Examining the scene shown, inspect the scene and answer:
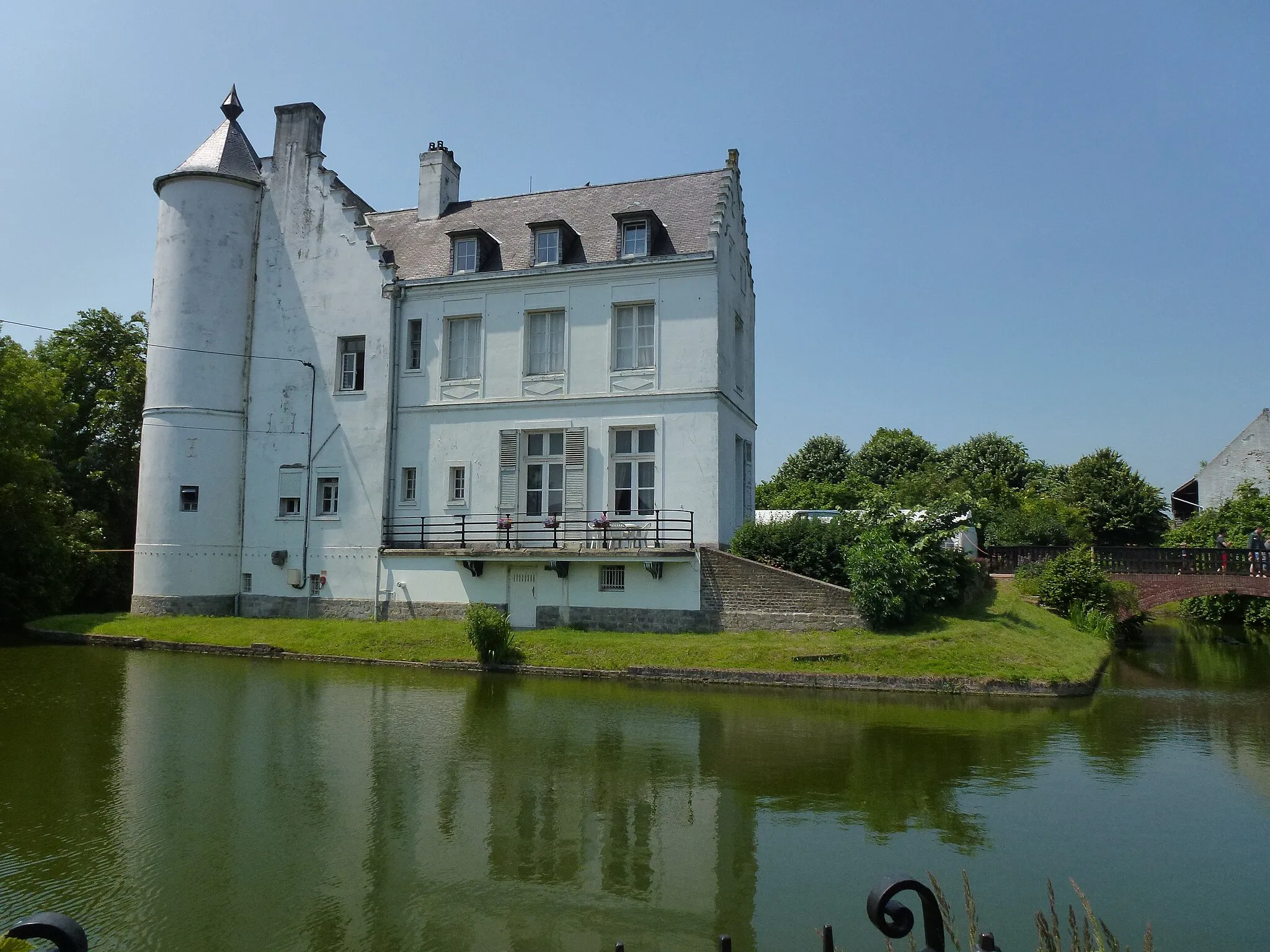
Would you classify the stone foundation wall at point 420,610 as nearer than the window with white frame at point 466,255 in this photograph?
Yes

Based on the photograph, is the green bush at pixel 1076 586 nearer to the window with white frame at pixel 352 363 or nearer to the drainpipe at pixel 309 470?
the window with white frame at pixel 352 363

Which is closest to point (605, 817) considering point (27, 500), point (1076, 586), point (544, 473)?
point (544, 473)

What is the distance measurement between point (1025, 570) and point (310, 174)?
1031 inches

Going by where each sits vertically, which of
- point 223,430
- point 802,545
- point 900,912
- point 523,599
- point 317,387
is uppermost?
point 317,387

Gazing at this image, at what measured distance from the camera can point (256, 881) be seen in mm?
7781

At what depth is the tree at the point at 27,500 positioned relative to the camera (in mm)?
27469

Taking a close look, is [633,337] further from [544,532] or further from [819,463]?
[819,463]

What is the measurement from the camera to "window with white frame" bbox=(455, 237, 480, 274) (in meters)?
27.6

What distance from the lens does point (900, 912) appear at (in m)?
3.39

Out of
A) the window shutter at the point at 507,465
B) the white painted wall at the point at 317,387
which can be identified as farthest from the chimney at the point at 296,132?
the window shutter at the point at 507,465

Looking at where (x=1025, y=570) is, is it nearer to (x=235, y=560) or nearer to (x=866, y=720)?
(x=866, y=720)

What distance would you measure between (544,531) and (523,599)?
6.81 ft

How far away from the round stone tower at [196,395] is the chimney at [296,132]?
1.49 metres

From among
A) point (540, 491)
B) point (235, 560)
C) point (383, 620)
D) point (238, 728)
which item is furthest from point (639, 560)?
point (235, 560)
